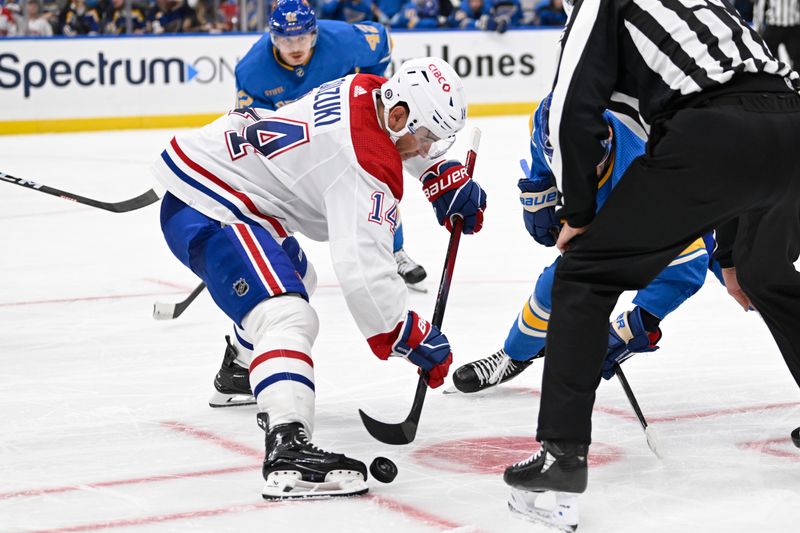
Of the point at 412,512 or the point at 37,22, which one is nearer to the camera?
the point at 412,512

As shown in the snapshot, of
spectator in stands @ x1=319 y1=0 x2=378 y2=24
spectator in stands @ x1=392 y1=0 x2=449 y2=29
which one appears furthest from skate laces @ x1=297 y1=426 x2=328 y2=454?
spectator in stands @ x1=392 y1=0 x2=449 y2=29

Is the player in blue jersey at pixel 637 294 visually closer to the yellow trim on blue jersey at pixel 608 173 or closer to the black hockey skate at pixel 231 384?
the yellow trim on blue jersey at pixel 608 173

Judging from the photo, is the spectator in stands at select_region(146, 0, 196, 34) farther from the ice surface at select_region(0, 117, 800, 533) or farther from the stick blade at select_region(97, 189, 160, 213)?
the stick blade at select_region(97, 189, 160, 213)

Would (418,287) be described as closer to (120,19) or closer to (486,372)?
(486,372)

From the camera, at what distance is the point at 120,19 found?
10.7 m

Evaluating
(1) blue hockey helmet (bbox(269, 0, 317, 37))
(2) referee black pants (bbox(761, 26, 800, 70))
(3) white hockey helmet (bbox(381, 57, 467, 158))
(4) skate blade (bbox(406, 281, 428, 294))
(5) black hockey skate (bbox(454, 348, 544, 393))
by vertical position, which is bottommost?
(2) referee black pants (bbox(761, 26, 800, 70))

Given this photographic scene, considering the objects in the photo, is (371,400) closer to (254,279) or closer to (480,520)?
(254,279)

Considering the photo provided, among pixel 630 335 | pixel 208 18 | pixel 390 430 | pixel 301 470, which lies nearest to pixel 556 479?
pixel 301 470

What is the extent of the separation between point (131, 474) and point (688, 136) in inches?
52.7

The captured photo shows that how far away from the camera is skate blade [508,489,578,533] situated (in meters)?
2.32

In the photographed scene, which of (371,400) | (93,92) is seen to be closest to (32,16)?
(93,92)

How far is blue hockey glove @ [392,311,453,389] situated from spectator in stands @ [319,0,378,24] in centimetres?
844

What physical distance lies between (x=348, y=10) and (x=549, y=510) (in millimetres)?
8948

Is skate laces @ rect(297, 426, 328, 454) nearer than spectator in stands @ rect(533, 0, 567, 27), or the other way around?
skate laces @ rect(297, 426, 328, 454)
